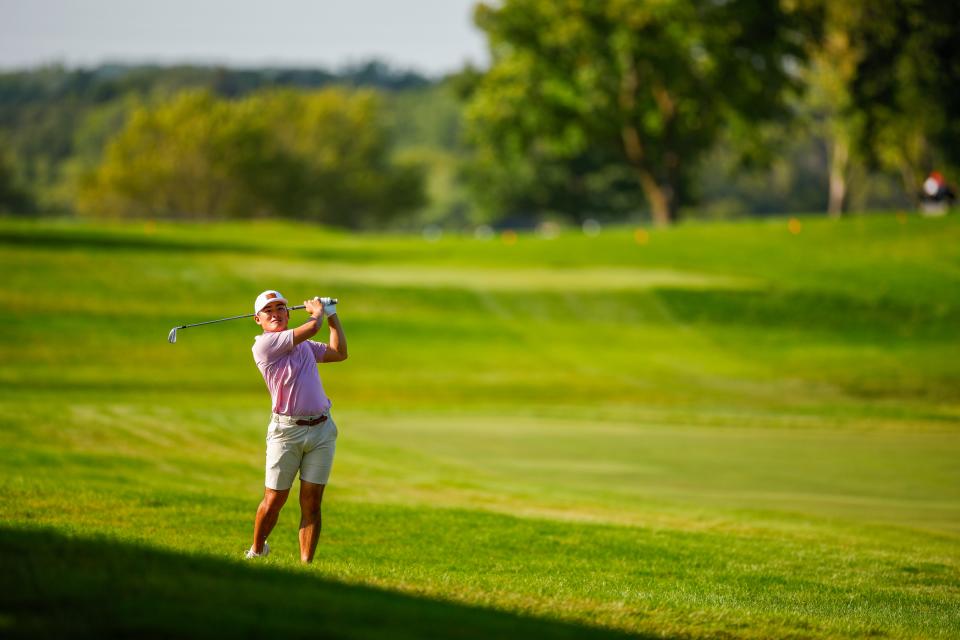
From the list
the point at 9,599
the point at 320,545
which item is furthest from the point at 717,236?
the point at 9,599

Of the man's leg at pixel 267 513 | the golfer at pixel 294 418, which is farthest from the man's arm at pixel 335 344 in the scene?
the man's leg at pixel 267 513

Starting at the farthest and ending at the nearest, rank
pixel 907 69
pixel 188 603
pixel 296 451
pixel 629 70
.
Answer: pixel 907 69 < pixel 629 70 < pixel 296 451 < pixel 188 603

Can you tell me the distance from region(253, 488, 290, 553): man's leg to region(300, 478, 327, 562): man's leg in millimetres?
166

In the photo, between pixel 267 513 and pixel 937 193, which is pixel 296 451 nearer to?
pixel 267 513

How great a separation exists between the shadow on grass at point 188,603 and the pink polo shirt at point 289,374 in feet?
8.47

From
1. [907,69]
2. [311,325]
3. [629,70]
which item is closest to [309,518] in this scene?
[311,325]

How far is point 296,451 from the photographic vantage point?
1067 cm

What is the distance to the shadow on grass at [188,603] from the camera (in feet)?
19.8

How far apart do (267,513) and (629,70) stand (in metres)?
57.0

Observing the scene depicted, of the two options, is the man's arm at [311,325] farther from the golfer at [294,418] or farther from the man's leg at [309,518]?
the man's leg at [309,518]

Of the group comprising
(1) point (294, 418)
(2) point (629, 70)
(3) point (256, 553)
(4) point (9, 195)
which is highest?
(2) point (629, 70)

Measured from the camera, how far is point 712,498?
16547mm

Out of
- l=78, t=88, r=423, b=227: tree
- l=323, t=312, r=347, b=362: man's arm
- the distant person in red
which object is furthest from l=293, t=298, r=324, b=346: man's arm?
l=78, t=88, r=423, b=227: tree

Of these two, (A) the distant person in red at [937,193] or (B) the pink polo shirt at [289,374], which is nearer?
(B) the pink polo shirt at [289,374]
